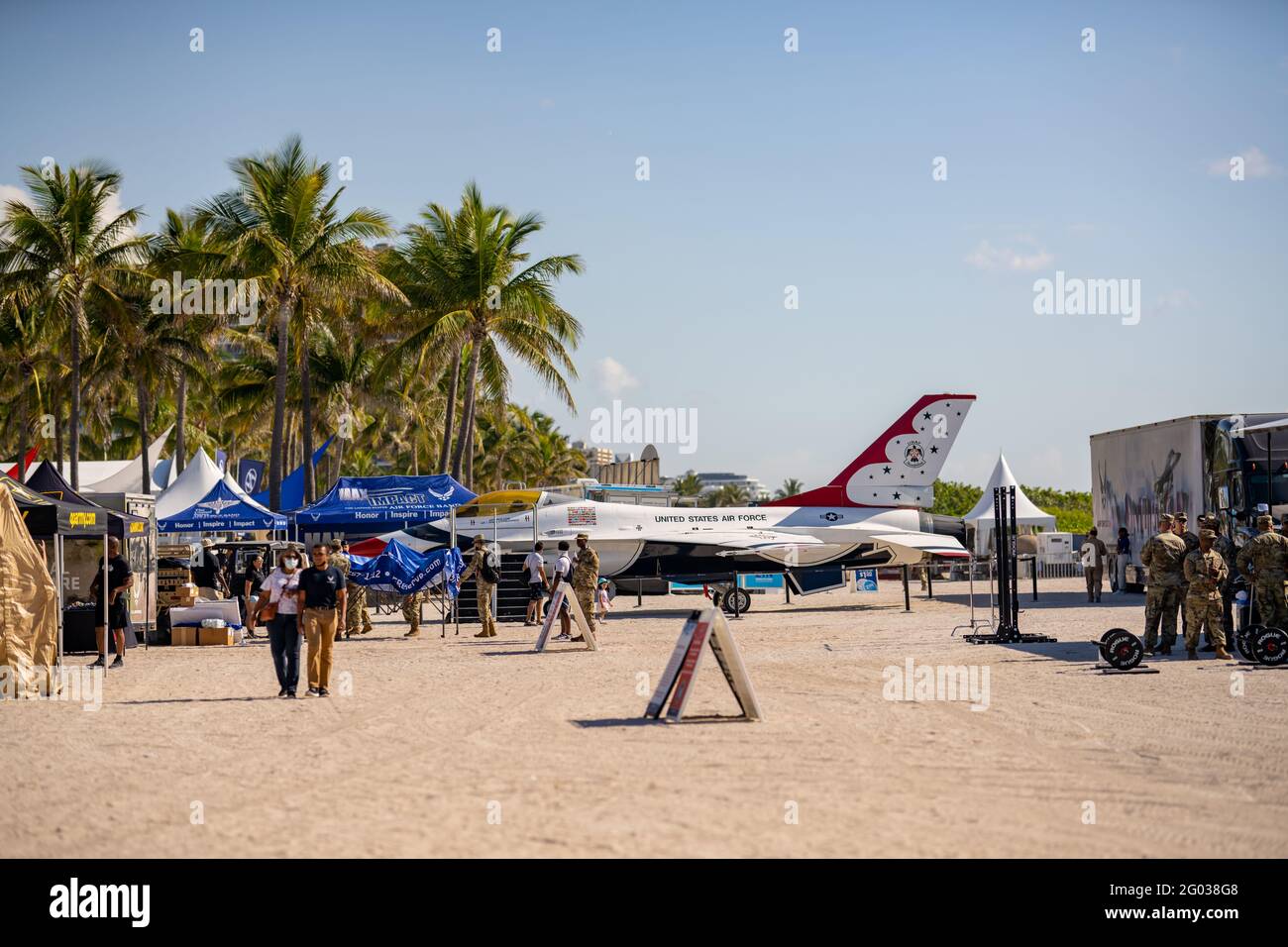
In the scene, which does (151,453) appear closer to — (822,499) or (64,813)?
(822,499)

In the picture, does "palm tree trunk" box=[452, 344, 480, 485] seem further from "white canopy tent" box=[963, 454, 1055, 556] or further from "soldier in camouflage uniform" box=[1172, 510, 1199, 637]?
"soldier in camouflage uniform" box=[1172, 510, 1199, 637]

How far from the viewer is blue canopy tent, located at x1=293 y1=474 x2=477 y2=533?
101ft

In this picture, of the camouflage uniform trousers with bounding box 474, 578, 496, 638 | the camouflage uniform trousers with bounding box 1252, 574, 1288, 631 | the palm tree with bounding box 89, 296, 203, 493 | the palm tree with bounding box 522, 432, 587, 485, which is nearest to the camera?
the camouflage uniform trousers with bounding box 1252, 574, 1288, 631

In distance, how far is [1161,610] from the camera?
54.8ft

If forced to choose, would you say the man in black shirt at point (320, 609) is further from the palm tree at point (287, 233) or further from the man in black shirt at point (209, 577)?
the palm tree at point (287, 233)

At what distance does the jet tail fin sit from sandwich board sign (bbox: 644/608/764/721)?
1909cm

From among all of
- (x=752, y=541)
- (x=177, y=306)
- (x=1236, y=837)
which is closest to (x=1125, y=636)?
(x=1236, y=837)

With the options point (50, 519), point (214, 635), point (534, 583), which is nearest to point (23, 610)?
point (50, 519)

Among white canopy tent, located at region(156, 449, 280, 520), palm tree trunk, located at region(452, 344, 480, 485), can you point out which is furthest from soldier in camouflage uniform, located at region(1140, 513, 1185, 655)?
palm tree trunk, located at region(452, 344, 480, 485)

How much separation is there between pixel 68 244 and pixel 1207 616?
35.0m

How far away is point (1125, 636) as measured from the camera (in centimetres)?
1512

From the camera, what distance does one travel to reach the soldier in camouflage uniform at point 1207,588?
15688 mm

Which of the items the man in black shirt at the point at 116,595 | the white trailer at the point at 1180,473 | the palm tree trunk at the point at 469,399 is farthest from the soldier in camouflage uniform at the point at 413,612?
the palm tree trunk at the point at 469,399

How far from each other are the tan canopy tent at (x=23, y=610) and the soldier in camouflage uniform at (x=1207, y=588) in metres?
14.1
